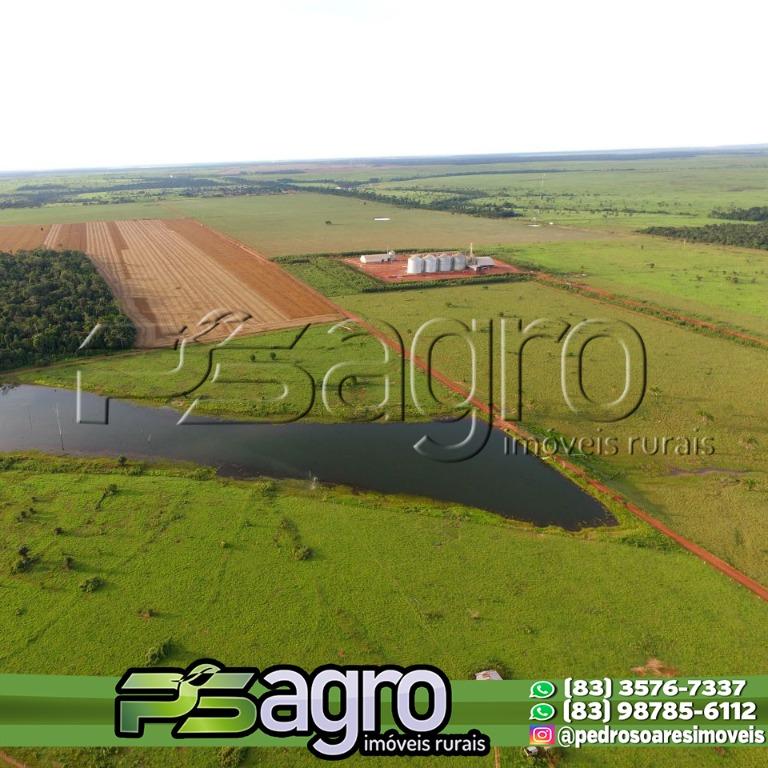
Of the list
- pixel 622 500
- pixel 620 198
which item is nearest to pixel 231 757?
pixel 622 500

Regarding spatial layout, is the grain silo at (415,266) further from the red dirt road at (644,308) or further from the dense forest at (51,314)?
the dense forest at (51,314)

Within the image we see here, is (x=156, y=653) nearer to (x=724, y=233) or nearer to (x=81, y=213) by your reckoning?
(x=724, y=233)

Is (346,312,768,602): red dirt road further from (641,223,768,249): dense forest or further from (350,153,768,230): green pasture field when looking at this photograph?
(350,153,768,230): green pasture field

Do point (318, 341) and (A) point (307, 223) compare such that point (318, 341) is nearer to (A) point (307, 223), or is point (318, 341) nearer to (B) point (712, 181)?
(A) point (307, 223)

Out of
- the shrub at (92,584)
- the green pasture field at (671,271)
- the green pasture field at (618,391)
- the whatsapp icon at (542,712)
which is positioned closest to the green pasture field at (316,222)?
the green pasture field at (671,271)

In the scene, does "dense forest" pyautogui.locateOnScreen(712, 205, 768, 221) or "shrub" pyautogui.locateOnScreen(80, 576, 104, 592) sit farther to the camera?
"dense forest" pyautogui.locateOnScreen(712, 205, 768, 221)

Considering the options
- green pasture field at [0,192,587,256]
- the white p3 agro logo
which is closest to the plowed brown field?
green pasture field at [0,192,587,256]

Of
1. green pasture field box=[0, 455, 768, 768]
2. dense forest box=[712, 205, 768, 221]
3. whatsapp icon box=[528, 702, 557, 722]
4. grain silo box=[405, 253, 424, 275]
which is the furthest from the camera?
dense forest box=[712, 205, 768, 221]
